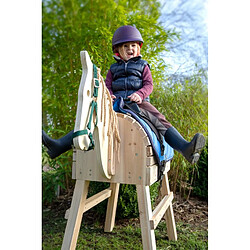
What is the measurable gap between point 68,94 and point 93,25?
41 centimetres

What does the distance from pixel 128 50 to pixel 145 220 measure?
0.67m

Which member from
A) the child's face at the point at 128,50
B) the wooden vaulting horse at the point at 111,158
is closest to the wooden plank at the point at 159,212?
the wooden vaulting horse at the point at 111,158

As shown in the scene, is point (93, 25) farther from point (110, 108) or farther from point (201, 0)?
point (201, 0)

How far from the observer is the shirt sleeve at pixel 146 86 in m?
1.06

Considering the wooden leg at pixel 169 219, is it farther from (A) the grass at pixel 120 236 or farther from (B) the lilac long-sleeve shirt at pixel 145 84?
(B) the lilac long-sleeve shirt at pixel 145 84

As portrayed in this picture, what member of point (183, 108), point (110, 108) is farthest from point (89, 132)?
point (183, 108)

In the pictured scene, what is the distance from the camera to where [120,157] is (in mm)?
979

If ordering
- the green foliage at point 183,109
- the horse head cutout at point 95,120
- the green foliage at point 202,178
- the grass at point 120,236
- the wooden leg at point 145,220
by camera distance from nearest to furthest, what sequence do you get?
1. the horse head cutout at point 95,120
2. the wooden leg at point 145,220
3. the grass at point 120,236
4. the green foliage at point 183,109
5. the green foliage at point 202,178

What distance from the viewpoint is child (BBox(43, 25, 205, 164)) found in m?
1.03

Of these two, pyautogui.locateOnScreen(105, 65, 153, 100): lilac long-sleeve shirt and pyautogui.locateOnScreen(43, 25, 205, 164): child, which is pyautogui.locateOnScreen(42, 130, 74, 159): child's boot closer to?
pyautogui.locateOnScreen(43, 25, 205, 164): child

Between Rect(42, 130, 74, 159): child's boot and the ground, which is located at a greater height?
Rect(42, 130, 74, 159): child's boot

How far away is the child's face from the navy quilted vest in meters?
0.02

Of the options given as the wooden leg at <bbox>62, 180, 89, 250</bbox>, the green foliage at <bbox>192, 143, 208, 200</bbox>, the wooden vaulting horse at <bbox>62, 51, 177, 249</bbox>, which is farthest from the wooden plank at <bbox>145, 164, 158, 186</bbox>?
the green foliage at <bbox>192, 143, 208, 200</bbox>

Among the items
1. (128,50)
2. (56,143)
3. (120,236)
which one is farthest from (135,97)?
(120,236)
